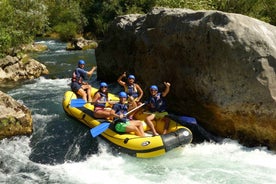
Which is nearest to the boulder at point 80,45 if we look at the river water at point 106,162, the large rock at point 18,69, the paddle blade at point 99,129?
the large rock at point 18,69

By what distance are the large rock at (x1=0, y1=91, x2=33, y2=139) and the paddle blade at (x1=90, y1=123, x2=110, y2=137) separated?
211 centimetres

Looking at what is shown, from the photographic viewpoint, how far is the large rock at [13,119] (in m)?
9.34

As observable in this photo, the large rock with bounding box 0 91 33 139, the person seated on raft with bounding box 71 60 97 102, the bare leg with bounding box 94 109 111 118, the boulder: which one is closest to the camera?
the large rock with bounding box 0 91 33 139

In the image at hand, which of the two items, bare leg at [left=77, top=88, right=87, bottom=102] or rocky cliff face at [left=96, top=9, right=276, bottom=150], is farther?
bare leg at [left=77, top=88, right=87, bottom=102]

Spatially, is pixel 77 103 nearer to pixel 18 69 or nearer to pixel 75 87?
pixel 75 87

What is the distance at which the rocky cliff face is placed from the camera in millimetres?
8367

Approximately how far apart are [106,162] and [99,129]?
837 mm

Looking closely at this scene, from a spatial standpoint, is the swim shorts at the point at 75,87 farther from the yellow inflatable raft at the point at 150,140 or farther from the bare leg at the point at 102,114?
the yellow inflatable raft at the point at 150,140

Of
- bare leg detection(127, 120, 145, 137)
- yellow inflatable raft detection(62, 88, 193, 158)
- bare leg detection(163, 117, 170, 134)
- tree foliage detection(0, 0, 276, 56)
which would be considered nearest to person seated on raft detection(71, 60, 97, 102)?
yellow inflatable raft detection(62, 88, 193, 158)

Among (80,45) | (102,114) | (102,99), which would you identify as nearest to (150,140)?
(102,114)

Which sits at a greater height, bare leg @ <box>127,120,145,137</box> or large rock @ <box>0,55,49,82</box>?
bare leg @ <box>127,120,145,137</box>

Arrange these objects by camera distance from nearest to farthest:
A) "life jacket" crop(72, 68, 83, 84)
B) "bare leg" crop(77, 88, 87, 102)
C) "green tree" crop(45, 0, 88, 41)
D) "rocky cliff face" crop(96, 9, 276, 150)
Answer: "rocky cliff face" crop(96, 9, 276, 150) → "bare leg" crop(77, 88, 87, 102) → "life jacket" crop(72, 68, 83, 84) → "green tree" crop(45, 0, 88, 41)

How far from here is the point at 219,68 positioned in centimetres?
885

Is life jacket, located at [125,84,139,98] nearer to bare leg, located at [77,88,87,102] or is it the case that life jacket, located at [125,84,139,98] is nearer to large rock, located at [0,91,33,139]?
bare leg, located at [77,88,87,102]
